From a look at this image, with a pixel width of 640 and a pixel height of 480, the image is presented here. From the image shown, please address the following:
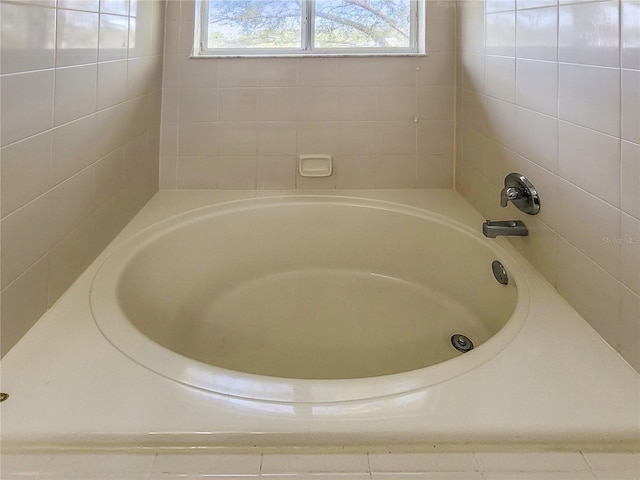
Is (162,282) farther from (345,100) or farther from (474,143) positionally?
(474,143)

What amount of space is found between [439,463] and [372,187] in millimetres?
1534

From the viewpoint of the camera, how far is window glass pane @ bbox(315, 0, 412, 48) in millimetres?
2152

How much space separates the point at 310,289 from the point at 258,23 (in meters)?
1.32

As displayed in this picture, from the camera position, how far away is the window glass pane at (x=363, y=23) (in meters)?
2.15

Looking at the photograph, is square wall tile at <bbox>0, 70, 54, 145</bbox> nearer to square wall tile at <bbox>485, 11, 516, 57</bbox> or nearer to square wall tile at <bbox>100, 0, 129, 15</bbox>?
square wall tile at <bbox>100, 0, 129, 15</bbox>

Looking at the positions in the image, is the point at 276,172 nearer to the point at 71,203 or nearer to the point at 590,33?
the point at 71,203

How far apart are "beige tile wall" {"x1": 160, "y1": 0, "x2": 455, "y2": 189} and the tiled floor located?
152 cm

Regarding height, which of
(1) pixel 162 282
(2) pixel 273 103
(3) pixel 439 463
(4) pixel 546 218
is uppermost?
(2) pixel 273 103

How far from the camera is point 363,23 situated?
216 centimetres

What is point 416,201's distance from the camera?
6.29 feet

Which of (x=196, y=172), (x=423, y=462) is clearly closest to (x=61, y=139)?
(x=196, y=172)

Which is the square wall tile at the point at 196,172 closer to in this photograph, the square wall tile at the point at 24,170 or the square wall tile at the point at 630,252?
the square wall tile at the point at 24,170

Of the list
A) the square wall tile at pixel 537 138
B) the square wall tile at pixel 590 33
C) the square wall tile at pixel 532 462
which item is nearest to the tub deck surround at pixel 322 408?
the square wall tile at pixel 532 462

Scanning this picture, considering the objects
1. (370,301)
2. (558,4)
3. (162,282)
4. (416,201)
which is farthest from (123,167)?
(558,4)
